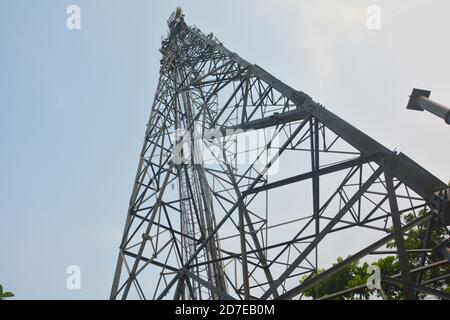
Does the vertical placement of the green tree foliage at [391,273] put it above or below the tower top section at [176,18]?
below

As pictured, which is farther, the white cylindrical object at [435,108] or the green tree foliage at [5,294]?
the green tree foliage at [5,294]

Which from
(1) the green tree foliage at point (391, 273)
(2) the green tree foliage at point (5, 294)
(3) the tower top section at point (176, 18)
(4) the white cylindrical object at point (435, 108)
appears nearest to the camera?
(4) the white cylindrical object at point (435, 108)

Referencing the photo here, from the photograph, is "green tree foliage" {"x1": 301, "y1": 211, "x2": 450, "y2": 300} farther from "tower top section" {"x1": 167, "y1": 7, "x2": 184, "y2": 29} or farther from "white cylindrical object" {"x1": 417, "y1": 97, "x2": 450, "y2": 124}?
"tower top section" {"x1": 167, "y1": 7, "x2": 184, "y2": 29}

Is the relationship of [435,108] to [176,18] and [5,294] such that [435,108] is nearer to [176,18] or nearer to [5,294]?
[5,294]

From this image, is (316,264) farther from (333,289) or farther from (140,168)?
(333,289)

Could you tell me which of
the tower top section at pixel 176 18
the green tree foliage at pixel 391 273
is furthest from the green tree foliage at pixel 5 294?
the tower top section at pixel 176 18

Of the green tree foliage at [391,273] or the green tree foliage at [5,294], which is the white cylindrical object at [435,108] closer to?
the green tree foliage at [391,273]

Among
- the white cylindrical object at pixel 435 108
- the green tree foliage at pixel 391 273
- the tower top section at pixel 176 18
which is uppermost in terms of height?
the tower top section at pixel 176 18

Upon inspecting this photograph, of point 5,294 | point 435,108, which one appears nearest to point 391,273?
point 435,108

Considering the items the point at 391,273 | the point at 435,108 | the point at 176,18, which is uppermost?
the point at 176,18

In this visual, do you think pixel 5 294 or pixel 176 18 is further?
pixel 176 18
